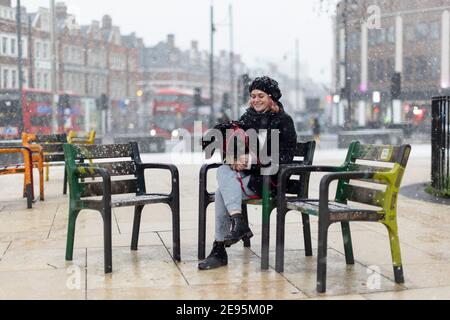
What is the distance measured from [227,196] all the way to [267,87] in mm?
876

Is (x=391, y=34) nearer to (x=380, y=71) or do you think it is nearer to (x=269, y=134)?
(x=380, y=71)

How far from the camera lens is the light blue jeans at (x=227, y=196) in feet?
15.8

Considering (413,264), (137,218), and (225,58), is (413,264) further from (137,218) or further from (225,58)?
(225,58)

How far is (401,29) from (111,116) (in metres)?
29.2

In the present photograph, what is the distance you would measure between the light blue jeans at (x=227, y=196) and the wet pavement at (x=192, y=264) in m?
0.31

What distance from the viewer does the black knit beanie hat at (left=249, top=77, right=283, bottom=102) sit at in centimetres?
505

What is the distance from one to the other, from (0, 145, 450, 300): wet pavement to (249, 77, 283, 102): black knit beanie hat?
128cm

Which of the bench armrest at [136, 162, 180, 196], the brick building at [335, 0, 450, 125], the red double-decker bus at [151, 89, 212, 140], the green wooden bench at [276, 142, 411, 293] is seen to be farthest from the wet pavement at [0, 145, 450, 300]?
the brick building at [335, 0, 450, 125]

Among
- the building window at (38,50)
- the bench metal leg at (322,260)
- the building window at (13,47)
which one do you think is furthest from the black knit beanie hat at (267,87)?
the building window at (38,50)

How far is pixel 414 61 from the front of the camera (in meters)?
56.7

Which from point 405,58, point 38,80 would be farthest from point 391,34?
point 38,80

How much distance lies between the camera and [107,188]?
4809 millimetres

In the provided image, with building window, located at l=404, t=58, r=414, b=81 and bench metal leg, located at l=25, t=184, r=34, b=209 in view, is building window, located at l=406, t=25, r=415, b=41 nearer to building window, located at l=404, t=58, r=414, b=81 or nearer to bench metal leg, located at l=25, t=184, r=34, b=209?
building window, located at l=404, t=58, r=414, b=81

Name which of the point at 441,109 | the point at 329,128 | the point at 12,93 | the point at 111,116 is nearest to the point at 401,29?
the point at 329,128
